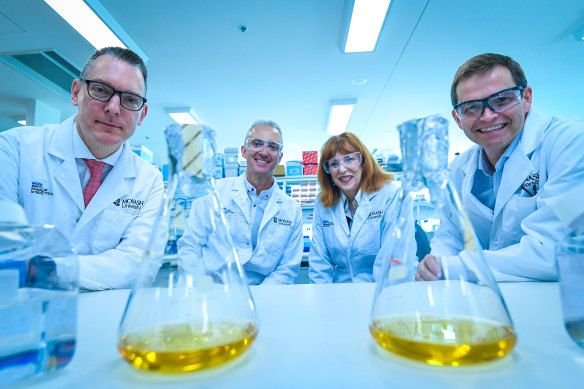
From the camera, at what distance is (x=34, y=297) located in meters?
0.36

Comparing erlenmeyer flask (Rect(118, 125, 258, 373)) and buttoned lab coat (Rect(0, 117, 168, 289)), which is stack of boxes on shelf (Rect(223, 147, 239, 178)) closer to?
buttoned lab coat (Rect(0, 117, 168, 289))

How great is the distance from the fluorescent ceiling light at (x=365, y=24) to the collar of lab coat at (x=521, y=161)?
1.94 m

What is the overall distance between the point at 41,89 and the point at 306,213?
413cm

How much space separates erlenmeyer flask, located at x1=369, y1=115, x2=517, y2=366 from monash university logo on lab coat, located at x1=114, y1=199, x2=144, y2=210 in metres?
1.32

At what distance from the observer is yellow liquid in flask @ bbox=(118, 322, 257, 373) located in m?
0.29

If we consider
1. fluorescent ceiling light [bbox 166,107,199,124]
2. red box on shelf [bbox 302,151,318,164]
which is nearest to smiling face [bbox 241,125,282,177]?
red box on shelf [bbox 302,151,318,164]

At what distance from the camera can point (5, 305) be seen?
35cm

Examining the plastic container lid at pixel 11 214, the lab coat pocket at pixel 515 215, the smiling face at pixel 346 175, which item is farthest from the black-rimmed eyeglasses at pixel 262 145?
the plastic container lid at pixel 11 214

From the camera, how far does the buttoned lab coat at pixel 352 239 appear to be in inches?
77.0

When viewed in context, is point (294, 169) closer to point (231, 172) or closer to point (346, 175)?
point (231, 172)

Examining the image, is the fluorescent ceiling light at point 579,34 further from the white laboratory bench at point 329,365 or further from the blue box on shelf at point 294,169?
the white laboratory bench at point 329,365

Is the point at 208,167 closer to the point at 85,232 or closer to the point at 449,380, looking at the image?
the point at 449,380

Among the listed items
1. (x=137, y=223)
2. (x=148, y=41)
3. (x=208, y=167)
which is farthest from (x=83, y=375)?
(x=148, y=41)

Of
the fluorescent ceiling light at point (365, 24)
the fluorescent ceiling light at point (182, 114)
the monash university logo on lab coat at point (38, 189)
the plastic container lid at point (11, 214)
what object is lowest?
the plastic container lid at point (11, 214)
